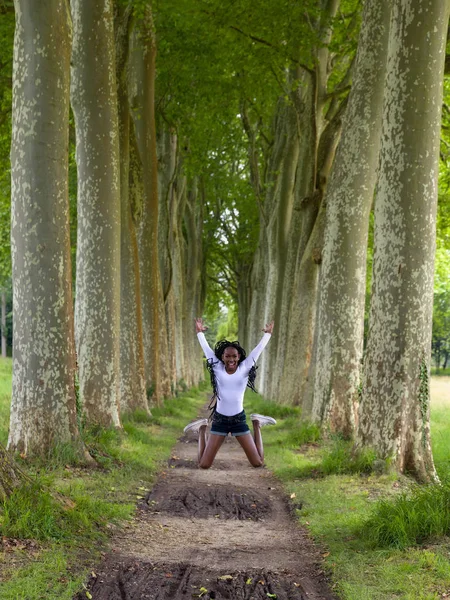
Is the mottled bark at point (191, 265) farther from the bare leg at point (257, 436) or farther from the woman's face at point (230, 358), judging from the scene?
the woman's face at point (230, 358)

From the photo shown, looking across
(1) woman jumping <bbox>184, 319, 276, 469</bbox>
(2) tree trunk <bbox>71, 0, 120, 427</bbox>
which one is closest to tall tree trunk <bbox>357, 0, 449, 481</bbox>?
(1) woman jumping <bbox>184, 319, 276, 469</bbox>

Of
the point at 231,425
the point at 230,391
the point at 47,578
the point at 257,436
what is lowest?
the point at 47,578

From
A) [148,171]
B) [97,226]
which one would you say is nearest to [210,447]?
[97,226]

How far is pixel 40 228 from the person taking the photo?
8883 mm

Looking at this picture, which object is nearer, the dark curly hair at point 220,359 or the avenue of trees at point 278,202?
the dark curly hair at point 220,359

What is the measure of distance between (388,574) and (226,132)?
76.8 feet

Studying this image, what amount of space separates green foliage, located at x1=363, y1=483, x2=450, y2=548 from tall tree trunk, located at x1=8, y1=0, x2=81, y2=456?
14.6ft

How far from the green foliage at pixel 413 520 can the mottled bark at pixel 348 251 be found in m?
5.98

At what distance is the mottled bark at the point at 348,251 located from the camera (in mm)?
12070

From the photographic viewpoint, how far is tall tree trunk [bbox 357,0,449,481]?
8953 millimetres

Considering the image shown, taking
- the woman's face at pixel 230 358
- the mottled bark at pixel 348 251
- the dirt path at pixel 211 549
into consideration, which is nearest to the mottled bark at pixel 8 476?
the dirt path at pixel 211 549

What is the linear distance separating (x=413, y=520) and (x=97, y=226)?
25.3 ft

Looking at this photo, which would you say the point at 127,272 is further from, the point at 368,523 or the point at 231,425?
the point at 368,523

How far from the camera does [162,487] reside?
976 centimetres
